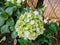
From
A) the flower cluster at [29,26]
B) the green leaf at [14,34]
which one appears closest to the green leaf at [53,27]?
the flower cluster at [29,26]

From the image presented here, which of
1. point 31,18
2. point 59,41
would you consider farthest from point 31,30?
point 59,41

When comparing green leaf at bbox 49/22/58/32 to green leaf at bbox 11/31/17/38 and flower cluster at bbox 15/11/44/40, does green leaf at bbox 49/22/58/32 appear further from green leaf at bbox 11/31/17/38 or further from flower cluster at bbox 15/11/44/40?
green leaf at bbox 11/31/17/38

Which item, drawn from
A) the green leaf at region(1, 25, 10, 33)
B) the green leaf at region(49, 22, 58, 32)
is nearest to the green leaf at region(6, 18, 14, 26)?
the green leaf at region(1, 25, 10, 33)

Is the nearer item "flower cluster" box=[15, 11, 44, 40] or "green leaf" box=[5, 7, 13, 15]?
"flower cluster" box=[15, 11, 44, 40]

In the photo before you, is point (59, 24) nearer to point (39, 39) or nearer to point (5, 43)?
point (39, 39)

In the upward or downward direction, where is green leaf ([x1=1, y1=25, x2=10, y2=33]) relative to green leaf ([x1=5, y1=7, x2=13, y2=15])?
downward

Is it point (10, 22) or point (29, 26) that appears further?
point (10, 22)

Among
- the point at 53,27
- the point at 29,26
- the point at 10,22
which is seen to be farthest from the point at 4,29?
the point at 53,27

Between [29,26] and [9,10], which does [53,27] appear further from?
[9,10]
